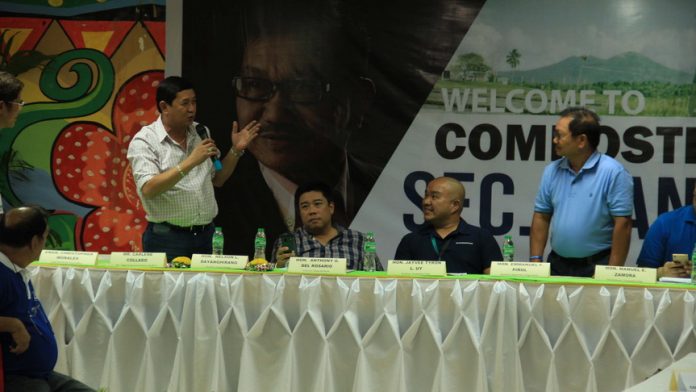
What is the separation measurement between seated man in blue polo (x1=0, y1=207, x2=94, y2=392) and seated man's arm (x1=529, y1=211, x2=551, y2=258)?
8.29 ft

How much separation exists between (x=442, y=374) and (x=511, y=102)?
2.43 m

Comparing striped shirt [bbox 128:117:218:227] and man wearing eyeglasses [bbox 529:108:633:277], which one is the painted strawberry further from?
man wearing eyeglasses [bbox 529:108:633:277]

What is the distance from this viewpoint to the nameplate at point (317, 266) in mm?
4082

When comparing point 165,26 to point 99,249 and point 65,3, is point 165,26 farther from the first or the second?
point 99,249

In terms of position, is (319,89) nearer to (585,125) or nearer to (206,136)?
(206,136)

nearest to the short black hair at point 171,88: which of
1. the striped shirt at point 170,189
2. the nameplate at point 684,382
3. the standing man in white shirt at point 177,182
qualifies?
the standing man in white shirt at point 177,182

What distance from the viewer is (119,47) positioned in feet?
20.3

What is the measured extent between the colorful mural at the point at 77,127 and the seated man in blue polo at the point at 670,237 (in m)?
3.00

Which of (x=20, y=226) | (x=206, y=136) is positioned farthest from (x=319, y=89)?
(x=20, y=226)

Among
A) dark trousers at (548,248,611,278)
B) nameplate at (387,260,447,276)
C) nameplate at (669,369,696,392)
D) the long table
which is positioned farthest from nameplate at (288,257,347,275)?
nameplate at (669,369,696,392)

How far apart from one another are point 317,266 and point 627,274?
1211 millimetres

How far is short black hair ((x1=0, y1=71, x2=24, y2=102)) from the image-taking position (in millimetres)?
3730

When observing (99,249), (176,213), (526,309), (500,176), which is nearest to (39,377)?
(176,213)

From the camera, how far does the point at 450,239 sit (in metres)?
4.80
